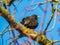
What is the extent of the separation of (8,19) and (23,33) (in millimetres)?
199

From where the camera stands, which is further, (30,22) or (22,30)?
(30,22)

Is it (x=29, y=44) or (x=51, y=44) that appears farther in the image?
(x=51, y=44)

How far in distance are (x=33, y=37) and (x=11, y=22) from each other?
0.25 meters

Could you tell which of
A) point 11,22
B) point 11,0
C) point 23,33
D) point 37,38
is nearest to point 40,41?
point 37,38

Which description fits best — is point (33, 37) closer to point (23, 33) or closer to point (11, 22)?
point (23, 33)

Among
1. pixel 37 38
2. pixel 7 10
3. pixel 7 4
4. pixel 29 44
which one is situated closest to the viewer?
pixel 29 44

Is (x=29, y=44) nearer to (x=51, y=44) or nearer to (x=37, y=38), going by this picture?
(x=37, y=38)

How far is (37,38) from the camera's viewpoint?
153cm

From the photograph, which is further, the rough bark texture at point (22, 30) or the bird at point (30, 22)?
the bird at point (30, 22)

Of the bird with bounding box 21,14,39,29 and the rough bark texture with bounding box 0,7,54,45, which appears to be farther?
the bird with bounding box 21,14,39,29

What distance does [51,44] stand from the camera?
1.65 m

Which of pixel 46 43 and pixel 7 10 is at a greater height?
pixel 7 10

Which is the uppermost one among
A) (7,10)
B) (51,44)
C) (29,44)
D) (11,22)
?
(7,10)

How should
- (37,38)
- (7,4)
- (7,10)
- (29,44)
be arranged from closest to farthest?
(29,44) < (37,38) < (7,10) < (7,4)
